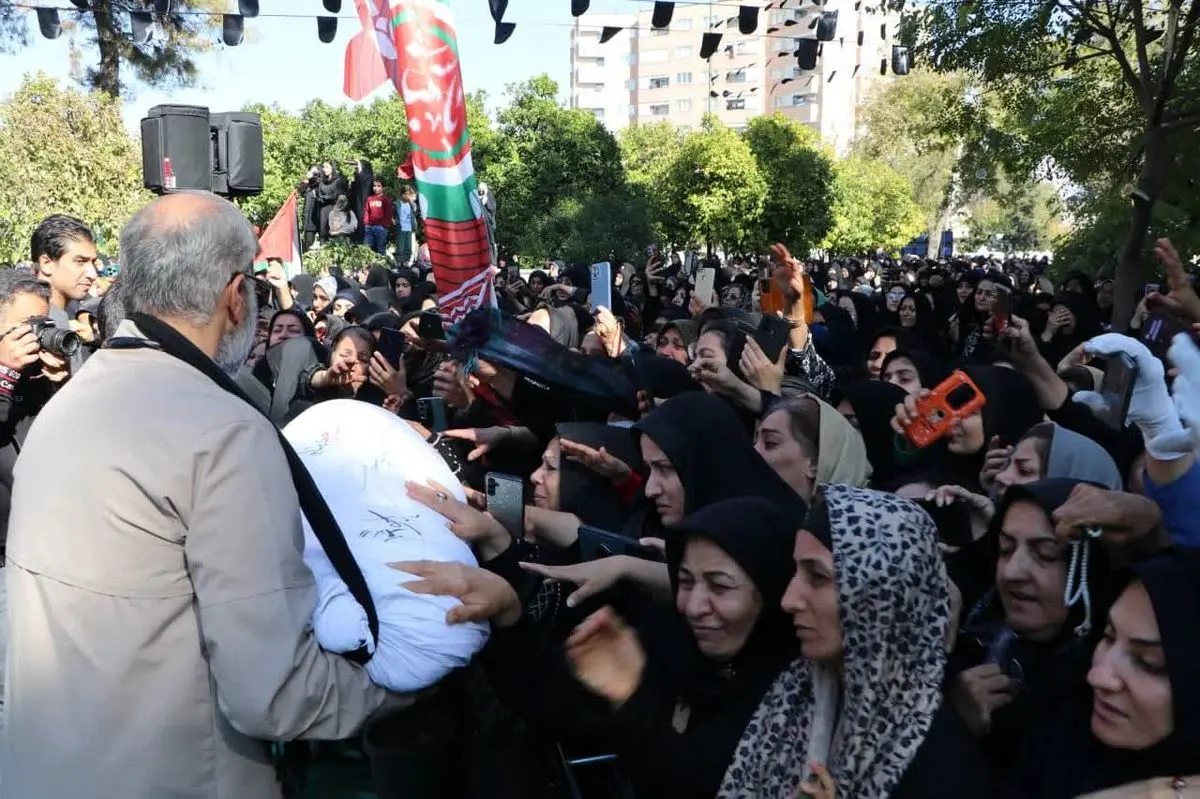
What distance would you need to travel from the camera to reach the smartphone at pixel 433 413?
Answer: 4961 millimetres

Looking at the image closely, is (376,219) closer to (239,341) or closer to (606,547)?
(606,547)

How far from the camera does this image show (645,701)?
2.56 meters

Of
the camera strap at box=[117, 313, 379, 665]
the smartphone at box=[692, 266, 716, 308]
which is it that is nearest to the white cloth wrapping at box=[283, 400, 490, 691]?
the camera strap at box=[117, 313, 379, 665]

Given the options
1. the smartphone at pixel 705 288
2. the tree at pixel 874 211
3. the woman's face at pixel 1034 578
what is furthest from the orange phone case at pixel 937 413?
the tree at pixel 874 211

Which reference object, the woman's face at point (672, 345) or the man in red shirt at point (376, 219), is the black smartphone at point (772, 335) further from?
the man in red shirt at point (376, 219)

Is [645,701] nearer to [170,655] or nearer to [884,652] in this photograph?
[884,652]

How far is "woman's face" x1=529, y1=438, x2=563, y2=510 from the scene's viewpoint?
3.78 meters

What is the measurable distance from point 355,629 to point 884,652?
103cm

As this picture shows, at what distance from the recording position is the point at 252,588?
76.7 inches

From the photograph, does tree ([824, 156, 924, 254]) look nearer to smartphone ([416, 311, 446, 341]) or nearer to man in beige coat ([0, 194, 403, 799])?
smartphone ([416, 311, 446, 341])

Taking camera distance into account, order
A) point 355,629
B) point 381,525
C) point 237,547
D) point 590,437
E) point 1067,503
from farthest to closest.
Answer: point 590,437 → point 1067,503 → point 381,525 → point 355,629 → point 237,547

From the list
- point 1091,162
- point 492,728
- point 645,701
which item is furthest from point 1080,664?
point 1091,162

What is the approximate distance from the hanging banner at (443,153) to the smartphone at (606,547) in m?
1.93

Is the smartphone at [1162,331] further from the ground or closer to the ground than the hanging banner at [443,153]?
closer to the ground
